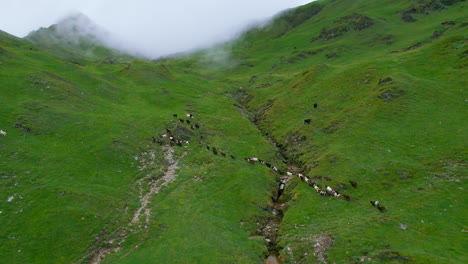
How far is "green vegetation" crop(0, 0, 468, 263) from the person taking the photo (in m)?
27.8

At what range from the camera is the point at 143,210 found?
34.0 m

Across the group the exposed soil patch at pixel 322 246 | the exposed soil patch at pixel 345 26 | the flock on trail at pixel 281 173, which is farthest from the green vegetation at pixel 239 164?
the exposed soil patch at pixel 345 26

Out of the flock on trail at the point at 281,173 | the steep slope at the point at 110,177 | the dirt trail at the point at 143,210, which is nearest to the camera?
the dirt trail at the point at 143,210

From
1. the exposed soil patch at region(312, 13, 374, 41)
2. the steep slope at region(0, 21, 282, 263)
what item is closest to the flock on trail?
the steep slope at region(0, 21, 282, 263)

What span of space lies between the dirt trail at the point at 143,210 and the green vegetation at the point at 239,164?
1.46 ft

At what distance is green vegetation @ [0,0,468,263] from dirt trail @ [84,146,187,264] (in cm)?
44

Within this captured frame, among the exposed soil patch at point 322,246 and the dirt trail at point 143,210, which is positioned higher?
the dirt trail at point 143,210

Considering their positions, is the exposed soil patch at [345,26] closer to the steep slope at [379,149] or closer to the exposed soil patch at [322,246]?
the steep slope at [379,149]

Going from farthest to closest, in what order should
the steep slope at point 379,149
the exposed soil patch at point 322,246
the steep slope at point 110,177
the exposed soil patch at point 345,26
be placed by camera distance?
the exposed soil patch at point 345,26, the steep slope at point 110,177, the steep slope at point 379,149, the exposed soil patch at point 322,246

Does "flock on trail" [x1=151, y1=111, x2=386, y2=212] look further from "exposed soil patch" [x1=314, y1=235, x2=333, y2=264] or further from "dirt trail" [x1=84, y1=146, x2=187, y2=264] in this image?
"exposed soil patch" [x1=314, y1=235, x2=333, y2=264]

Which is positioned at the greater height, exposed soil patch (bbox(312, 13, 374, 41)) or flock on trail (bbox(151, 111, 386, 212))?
exposed soil patch (bbox(312, 13, 374, 41))

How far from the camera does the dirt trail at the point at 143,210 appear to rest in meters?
28.2

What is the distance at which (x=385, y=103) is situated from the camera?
171ft

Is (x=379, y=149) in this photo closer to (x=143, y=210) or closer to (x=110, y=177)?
(x=143, y=210)
